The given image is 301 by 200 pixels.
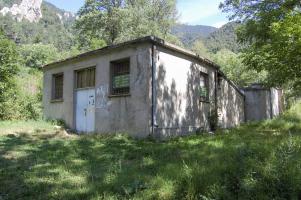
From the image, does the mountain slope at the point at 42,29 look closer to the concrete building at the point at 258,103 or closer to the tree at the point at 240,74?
the tree at the point at 240,74

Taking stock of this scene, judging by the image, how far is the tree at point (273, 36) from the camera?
12133 mm

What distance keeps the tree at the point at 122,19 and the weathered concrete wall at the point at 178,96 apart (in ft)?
78.0

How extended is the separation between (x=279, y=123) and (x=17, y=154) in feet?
36.6

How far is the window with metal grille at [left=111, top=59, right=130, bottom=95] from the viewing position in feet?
43.0

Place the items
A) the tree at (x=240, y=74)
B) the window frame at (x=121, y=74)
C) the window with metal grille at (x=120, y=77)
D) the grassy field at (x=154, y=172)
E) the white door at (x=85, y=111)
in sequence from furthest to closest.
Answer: the tree at (x=240, y=74), the white door at (x=85, y=111), the window with metal grille at (x=120, y=77), the window frame at (x=121, y=74), the grassy field at (x=154, y=172)

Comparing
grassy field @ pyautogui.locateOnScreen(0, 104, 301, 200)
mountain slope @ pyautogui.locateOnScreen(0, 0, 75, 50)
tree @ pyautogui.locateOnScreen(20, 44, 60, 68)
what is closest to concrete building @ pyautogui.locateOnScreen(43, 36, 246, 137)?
grassy field @ pyautogui.locateOnScreen(0, 104, 301, 200)

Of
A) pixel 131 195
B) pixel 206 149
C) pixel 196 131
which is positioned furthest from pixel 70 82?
pixel 131 195

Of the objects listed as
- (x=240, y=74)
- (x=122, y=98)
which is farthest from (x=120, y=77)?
(x=240, y=74)

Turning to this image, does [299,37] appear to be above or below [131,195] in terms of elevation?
above

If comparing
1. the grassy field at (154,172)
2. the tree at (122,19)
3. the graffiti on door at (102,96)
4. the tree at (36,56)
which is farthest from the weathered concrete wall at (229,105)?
the tree at (36,56)

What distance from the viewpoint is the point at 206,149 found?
8000 mm

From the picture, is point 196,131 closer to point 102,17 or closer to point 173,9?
point 102,17

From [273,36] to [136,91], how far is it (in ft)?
20.0

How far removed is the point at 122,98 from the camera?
12914 mm
